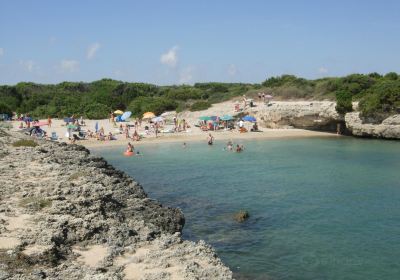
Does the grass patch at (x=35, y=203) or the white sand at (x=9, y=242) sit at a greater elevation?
the grass patch at (x=35, y=203)

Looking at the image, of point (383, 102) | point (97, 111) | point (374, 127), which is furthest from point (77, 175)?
point (97, 111)

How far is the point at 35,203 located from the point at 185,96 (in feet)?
194

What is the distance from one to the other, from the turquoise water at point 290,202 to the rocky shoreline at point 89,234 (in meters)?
1.98

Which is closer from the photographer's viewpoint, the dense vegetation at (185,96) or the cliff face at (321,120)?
the cliff face at (321,120)

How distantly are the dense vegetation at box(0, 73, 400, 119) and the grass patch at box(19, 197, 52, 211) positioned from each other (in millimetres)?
35034

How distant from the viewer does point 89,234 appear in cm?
1209

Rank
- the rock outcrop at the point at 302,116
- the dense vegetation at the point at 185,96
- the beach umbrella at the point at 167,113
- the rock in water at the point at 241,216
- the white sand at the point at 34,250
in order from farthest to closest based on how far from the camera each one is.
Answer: the beach umbrella at the point at 167,113, the rock outcrop at the point at 302,116, the dense vegetation at the point at 185,96, the rock in water at the point at 241,216, the white sand at the point at 34,250

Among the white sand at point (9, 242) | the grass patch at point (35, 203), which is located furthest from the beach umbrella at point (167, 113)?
the white sand at point (9, 242)

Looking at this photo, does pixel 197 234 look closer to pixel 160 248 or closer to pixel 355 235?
pixel 160 248

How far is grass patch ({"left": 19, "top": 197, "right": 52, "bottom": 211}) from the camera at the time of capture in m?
13.8

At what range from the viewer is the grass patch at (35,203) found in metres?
13.8

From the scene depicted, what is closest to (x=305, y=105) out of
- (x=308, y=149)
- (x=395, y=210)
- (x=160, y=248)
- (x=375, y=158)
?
(x=308, y=149)

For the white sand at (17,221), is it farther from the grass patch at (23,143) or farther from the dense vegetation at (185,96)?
the dense vegetation at (185,96)

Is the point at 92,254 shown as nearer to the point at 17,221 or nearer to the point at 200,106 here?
the point at 17,221
